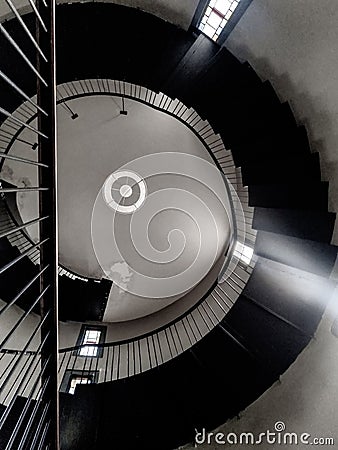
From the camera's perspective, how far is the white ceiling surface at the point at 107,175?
7789 millimetres

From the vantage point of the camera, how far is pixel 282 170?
15.7 ft

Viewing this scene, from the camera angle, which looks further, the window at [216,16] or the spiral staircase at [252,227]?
the window at [216,16]

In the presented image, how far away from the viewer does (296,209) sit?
4.68 m

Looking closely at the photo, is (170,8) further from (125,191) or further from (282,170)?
(125,191)

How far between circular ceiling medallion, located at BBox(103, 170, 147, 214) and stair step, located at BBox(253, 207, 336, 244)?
14.3 feet

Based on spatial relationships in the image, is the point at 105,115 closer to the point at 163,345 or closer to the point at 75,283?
the point at 75,283

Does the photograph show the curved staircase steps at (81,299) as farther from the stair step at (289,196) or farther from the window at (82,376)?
the stair step at (289,196)

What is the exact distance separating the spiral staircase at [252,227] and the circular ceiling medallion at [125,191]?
360 centimetres

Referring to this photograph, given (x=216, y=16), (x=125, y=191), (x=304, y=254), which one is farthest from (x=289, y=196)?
(x=125, y=191)

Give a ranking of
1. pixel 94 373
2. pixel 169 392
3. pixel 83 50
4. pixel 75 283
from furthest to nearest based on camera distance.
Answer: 1. pixel 75 283
2. pixel 94 373
3. pixel 169 392
4. pixel 83 50

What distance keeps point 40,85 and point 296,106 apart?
157 inches

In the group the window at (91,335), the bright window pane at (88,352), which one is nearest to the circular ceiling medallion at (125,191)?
the window at (91,335)

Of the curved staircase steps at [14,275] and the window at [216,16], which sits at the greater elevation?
the window at [216,16]

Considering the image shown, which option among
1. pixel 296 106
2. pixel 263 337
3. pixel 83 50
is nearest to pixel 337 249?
pixel 263 337
